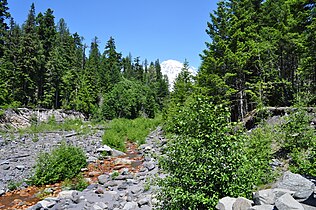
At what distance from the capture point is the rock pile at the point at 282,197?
14.0 ft

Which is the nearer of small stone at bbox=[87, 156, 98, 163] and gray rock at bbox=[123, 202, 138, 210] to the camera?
gray rock at bbox=[123, 202, 138, 210]

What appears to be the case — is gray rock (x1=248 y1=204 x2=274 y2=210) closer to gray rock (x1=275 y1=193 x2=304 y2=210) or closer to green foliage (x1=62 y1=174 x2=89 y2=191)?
gray rock (x1=275 y1=193 x2=304 y2=210)

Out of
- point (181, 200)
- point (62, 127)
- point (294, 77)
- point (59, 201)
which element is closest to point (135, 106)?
point (62, 127)

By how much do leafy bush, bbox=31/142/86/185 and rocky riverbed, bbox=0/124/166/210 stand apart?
1.77 feet

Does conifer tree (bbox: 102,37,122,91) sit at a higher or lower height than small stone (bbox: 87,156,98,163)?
higher

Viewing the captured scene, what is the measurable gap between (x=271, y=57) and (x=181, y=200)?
16.5m

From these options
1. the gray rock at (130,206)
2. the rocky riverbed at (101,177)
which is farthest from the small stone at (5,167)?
the gray rock at (130,206)

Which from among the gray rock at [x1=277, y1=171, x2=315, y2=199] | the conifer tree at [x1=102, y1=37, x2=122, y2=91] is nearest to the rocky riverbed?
the gray rock at [x1=277, y1=171, x2=315, y2=199]

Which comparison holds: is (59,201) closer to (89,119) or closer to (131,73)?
(89,119)

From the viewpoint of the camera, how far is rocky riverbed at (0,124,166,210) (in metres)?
8.22

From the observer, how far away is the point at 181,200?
5051 mm

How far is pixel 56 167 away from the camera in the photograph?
36.6 ft

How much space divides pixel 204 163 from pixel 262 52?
15.2 metres

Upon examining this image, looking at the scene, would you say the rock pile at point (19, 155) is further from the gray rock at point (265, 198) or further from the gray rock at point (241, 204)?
the gray rock at point (265, 198)
